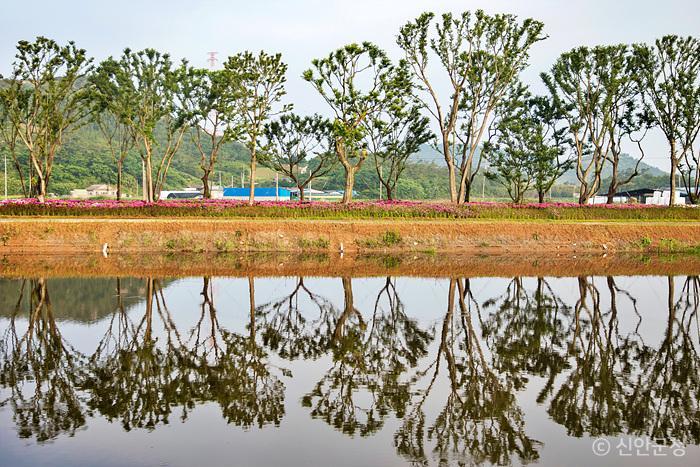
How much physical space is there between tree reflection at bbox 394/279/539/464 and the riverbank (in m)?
15.2

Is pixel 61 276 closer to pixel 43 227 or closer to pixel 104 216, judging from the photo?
pixel 43 227

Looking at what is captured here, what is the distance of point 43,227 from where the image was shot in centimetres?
2491

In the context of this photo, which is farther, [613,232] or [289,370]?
[613,232]

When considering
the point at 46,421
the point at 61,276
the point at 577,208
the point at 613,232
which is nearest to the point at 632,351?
the point at 46,421

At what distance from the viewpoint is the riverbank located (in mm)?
24875

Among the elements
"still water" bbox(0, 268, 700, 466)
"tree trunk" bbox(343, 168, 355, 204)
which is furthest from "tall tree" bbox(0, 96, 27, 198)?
"still water" bbox(0, 268, 700, 466)

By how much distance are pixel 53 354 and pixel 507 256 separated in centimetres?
1805

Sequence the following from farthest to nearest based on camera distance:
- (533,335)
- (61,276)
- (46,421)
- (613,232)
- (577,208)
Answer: (577,208)
(613,232)
(61,276)
(533,335)
(46,421)

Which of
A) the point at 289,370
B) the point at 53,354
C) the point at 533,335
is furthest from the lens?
the point at 533,335

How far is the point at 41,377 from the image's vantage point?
9414 millimetres

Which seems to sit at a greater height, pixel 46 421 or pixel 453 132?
pixel 453 132

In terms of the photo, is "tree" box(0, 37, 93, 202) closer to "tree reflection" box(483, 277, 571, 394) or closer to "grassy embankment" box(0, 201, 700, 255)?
"grassy embankment" box(0, 201, 700, 255)

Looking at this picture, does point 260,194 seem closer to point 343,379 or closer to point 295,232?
point 295,232

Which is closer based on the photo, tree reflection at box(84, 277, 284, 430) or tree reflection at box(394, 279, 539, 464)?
tree reflection at box(394, 279, 539, 464)
